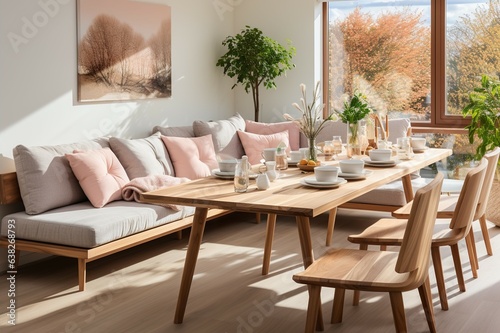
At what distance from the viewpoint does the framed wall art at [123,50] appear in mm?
5137

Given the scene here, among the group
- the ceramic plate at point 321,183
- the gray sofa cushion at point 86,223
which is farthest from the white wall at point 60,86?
the ceramic plate at point 321,183

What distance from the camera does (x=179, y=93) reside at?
20.5 ft

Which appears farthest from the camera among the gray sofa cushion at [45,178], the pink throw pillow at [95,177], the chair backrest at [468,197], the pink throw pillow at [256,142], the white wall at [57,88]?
the pink throw pillow at [256,142]

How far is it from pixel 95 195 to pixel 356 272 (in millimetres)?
2286

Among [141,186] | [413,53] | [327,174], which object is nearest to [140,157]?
[141,186]

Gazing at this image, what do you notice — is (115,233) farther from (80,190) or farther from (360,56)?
(360,56)

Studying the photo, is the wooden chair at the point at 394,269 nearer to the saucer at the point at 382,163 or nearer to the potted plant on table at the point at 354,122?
the saucer at the point at 382,163

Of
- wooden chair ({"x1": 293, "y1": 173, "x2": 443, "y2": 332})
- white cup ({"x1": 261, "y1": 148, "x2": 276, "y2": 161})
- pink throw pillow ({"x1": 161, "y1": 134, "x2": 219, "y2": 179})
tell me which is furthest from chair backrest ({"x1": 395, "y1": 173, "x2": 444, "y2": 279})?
pink throw pillow ({"x1": 161, "y1": 134, "x2": 219, "y2": 179})

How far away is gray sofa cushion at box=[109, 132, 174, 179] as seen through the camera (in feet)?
16.7

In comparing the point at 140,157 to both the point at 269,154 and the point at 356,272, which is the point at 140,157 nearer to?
the point at 269,154

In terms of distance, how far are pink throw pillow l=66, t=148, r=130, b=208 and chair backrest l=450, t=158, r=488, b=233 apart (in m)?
2.33

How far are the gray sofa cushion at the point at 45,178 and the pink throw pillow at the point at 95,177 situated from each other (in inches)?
2.8

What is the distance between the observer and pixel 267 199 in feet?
10.1

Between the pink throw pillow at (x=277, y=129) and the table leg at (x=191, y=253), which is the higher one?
the pink throw pillow at (x=277, y=129)
